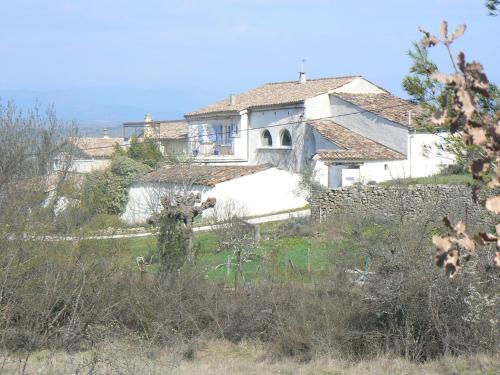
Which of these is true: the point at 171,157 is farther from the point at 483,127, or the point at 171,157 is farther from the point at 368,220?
the point at 483,127

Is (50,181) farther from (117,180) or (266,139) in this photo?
(266,139)

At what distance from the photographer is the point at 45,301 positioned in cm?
1267

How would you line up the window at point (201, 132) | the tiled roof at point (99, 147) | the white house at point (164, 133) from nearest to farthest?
the window at point (201, 132)
the white house at point (164, 133)
the tiled roof at point (99, 147)

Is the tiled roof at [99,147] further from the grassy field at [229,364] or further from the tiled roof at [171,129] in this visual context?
the grassy field at [229,364]

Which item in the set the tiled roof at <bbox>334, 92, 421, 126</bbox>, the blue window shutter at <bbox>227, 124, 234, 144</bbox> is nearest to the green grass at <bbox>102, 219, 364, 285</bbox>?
the tiled roof at <bbox>334, 92, 421, 126</bbox>

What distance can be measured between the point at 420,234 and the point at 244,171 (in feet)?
72.6

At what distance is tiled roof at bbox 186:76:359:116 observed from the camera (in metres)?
38.0

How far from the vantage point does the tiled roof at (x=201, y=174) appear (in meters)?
33.9

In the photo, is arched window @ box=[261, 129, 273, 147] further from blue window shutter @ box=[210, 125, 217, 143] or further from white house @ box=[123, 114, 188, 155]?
white house @ box=[123, 114, 188, 155]

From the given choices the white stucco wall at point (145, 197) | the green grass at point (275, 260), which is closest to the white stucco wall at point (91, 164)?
the white stucco wall at point (145, 197)

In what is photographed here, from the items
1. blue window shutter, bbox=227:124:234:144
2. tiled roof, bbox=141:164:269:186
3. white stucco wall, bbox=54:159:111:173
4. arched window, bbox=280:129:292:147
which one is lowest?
tiled roof, bbox=141:164:269:186

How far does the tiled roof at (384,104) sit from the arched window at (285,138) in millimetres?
3012

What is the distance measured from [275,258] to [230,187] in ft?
57.2

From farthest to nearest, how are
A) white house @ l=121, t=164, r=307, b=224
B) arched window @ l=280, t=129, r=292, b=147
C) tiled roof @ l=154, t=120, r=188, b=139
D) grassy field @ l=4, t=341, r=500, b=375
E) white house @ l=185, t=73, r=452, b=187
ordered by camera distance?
1. tiled roof @ l=154, t=120, r=188, b=139
2. arched window @ l=280, t=129, r=292, b=147
3. white house @ l=185, t=73, r=452, b=187
4. white house @ l=121, t=164, r=307, b=224
5. grassy field @ l=4, t=341, r=500, b=375
